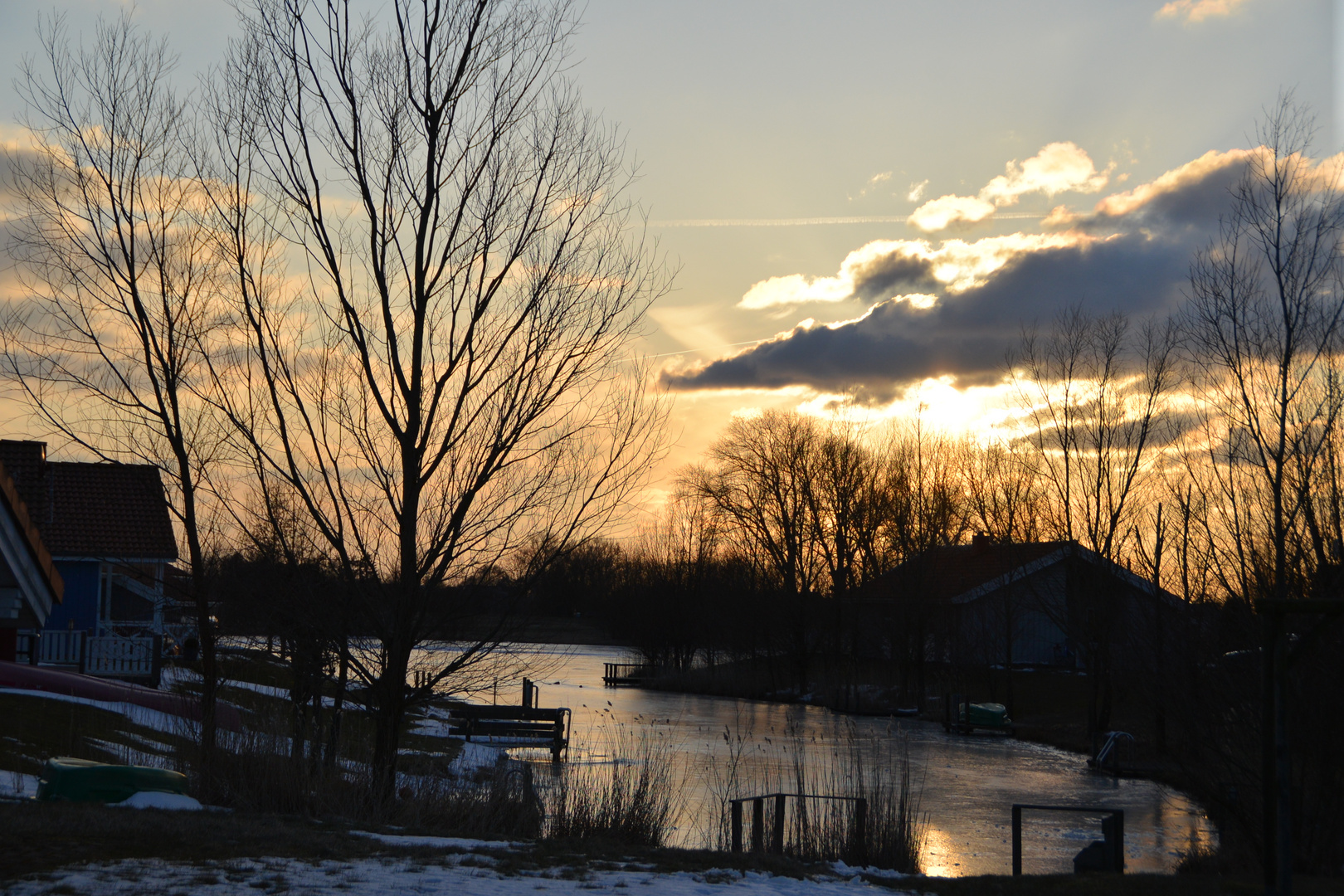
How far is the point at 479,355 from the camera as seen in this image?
9.88 meters

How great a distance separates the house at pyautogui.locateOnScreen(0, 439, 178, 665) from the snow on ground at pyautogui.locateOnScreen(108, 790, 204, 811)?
63.3ft

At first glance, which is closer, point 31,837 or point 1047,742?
→ point 31,837

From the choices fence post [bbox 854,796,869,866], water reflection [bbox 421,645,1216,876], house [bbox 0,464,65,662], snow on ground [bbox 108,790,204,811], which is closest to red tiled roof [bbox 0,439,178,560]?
water reflection [bbox 421,645,1216,876]

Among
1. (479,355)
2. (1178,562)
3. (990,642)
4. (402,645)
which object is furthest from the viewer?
(990,642)

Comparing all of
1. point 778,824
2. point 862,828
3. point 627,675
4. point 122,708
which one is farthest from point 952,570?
point 778,824

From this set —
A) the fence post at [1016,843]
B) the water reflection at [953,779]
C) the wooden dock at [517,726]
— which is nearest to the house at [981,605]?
the water reflection at [953,779]

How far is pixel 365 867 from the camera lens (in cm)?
718

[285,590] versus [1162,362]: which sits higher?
[1162,362]

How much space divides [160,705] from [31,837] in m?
13.9

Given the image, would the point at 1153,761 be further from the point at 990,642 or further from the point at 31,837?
the point at 31,837

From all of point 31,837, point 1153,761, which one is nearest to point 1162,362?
point 1153,761

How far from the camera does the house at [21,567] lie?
11.2 m

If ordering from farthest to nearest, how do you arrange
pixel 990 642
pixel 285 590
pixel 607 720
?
pixel 990 642 < pixel 607 720 < pixel 285 590

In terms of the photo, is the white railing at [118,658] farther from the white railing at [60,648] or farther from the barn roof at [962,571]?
the barn roof at [962,571]
